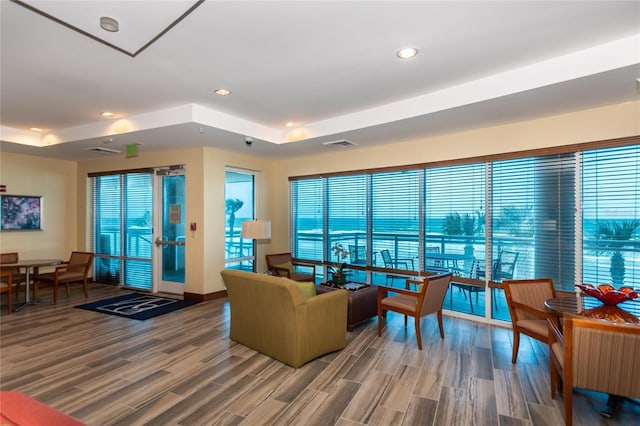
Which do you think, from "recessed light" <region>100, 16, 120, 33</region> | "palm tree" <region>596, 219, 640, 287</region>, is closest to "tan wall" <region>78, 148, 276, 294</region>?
"recessed light" <region>100, 16, 120, 33</region>

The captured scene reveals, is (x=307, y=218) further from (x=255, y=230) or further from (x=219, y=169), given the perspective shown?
(x=219, y=169)

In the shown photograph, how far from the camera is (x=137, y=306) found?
542cm

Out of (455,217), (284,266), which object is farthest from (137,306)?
(455,217)

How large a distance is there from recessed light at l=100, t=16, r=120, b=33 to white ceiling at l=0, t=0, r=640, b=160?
0.15 feet

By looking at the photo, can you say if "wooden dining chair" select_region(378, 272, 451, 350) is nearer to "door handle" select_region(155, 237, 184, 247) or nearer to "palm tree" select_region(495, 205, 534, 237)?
"palm tree" select_region(495, 205, 534, 237)

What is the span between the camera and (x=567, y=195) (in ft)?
13.4

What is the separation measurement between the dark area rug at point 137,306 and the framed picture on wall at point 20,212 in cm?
244

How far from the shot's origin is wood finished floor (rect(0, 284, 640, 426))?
2500mm

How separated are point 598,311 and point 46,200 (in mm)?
8939

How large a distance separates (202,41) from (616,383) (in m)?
3.84

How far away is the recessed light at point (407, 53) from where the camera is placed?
2.87 metres

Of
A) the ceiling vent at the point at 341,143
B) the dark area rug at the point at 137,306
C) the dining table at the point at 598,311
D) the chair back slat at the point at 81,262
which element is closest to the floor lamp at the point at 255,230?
the dark area rug at the point at 137,306

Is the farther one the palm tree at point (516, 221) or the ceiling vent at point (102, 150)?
the ceiling vent at point (102, 150)

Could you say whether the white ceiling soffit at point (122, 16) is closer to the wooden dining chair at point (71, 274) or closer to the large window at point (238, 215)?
the large window at point (238, 215)
